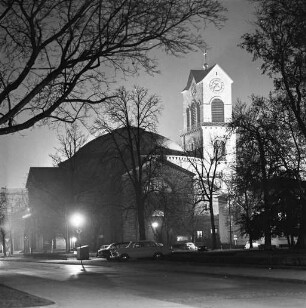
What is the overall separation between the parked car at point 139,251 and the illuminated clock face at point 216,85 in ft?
312

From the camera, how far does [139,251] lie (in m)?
51.4

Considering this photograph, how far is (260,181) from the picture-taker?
45.3 m

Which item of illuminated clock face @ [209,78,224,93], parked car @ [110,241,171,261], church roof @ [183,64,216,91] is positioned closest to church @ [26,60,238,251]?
parked car @ [110,241,171,261]

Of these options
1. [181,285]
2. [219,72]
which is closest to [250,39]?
[181,285]

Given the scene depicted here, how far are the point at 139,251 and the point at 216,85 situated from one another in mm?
96765

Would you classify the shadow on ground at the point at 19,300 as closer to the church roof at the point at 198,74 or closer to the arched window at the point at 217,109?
the arched window at the point at 217,109

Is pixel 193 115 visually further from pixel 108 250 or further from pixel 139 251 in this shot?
pixel 139 251

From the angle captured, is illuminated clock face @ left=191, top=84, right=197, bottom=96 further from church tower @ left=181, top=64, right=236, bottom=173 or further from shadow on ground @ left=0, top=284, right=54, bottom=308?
shadow on ground @ left=0, top=284, right=54, bottom=308

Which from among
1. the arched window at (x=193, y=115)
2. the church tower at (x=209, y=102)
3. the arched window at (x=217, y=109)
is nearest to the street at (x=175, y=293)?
the church tower at (x=209, y=102)

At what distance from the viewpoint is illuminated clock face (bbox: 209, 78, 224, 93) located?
143 m

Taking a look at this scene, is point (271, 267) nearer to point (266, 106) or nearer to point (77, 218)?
point (266, 106)

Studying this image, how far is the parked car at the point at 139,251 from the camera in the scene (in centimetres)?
5107

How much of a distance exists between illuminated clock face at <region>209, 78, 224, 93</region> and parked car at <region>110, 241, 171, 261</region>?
9499 cm

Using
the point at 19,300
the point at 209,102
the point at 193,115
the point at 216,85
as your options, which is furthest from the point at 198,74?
the point at 19,300
